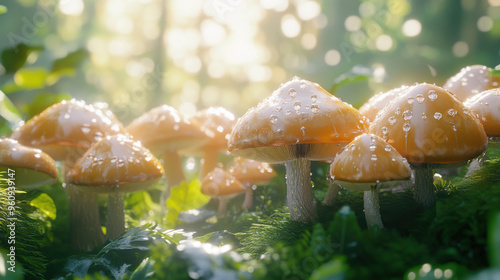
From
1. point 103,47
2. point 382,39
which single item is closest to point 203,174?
point 382,39

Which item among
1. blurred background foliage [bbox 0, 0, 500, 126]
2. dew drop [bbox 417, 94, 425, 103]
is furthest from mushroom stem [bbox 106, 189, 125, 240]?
dew drop [bbox 417, 94, 425, 103]

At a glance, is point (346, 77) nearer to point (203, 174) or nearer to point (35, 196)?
point (203, 174)

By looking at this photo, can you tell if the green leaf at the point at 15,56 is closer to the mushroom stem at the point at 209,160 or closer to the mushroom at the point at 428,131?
the mushroom stem at the point at 209,160

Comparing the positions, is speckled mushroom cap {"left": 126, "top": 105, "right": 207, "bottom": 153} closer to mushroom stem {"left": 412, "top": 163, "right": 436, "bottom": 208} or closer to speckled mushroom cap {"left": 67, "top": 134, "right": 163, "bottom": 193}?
speckled mushroom cap {"left": 67, "top": 134, "right": 163, "bottom": 193}

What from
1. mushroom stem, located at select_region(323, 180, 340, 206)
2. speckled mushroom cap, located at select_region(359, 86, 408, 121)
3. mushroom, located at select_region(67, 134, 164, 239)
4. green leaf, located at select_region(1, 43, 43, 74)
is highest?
green leaf, located at select_region(1, 43, 43, 74)

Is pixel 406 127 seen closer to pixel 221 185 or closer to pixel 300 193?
pixel 300 193

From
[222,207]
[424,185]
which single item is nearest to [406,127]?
[424,185]

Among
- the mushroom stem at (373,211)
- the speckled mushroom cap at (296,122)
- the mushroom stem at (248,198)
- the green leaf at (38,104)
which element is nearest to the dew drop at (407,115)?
the speckled mushroom cap at (296,122)
